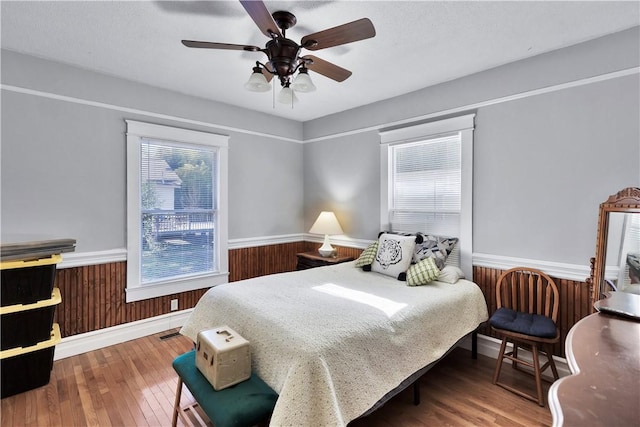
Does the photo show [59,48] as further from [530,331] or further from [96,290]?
[530,331]

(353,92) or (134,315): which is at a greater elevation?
(353,92)

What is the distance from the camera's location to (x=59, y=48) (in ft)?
8.18

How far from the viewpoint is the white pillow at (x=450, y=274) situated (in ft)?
9.03

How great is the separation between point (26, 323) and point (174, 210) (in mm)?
1552

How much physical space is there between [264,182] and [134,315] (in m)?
2.16

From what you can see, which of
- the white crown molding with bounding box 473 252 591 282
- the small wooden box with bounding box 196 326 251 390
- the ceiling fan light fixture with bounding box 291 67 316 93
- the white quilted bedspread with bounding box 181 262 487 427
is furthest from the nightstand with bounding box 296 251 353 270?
the ceiling fan light fixture with bounding box 291 67 316 93

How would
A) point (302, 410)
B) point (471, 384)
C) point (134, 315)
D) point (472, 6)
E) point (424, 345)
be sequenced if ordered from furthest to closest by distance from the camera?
point (134, 315) < point (471, 384) < point (424, 345) < point (472, 6) < point (302, 410)

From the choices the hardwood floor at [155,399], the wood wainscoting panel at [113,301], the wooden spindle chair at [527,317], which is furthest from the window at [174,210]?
the wooden spindle chair at [527,317]

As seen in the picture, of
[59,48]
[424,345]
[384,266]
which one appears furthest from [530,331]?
[59,48]

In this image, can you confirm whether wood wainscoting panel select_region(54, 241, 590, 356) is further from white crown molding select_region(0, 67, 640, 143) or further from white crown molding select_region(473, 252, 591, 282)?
white crown molding select_region(0, 67, 640, 143)

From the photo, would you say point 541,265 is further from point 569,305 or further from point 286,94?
point 286,94

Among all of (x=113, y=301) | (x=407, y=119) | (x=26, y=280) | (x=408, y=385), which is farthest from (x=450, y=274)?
(x=26, y=280)

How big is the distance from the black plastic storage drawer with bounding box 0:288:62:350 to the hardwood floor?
382 mm

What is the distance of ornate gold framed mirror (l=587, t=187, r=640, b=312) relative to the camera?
6.01ft
